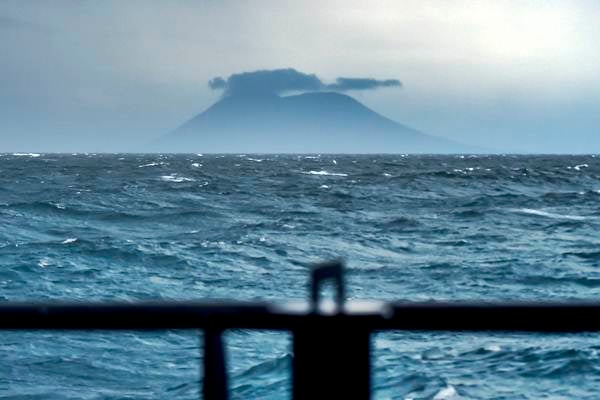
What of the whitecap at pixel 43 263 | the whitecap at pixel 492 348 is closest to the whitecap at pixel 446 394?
the whitecap at pixel 492 348

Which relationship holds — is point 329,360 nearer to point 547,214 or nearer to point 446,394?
point 446,394

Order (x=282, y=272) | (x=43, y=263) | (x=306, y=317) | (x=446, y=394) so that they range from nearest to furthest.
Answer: (x=306, y=317) < (x=446, y=394) < (x=282, y=272) < (x=43, y=263)

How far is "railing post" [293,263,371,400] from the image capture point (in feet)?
6.45

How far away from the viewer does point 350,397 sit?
2008mm

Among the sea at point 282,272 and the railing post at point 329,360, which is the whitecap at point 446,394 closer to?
the sea at point 282,272

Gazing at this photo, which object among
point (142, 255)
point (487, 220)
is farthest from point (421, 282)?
point (487, 220)

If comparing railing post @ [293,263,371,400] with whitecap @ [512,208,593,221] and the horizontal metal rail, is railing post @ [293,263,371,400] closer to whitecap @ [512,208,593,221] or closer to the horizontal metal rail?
the horizontal metal rail

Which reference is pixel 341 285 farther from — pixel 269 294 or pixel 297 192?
pixel 297 192

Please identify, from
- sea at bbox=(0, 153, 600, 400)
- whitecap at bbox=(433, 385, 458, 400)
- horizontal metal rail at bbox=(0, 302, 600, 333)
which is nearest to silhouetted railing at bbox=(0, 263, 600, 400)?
horizontal metal rail at bbox=(0, 302, 600, 333)

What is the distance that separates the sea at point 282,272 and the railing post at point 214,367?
0.58ft

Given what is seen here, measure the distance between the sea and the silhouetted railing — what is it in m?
0.18

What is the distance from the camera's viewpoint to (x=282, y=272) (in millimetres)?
15289

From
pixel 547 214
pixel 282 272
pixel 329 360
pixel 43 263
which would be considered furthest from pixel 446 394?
pixel 547 214

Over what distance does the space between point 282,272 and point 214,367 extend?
1329cm
